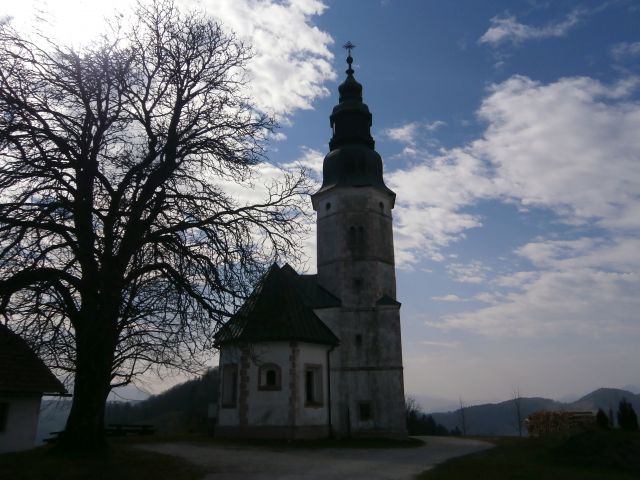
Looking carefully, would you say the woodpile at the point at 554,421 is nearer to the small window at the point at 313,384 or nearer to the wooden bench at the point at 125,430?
the small window at the point at 313,384

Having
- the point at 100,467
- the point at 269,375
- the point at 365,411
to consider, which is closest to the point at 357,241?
the point at 365,411

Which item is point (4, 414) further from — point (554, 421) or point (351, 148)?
point (554, 421)

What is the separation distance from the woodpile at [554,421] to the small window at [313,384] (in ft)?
52.9

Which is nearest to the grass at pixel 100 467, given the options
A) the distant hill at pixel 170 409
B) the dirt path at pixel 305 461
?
the dirt path at pixel 305 461

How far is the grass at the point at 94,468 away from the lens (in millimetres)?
10852

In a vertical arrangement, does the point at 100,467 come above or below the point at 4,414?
below

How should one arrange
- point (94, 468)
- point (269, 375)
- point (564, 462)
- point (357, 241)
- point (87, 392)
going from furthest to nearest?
point (357, 241) < point (269, 375) < point (564, 462) < point (87, 392) < point (94, 468)

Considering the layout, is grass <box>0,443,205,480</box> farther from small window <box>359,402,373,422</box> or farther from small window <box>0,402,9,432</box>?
small window <box>359,402,373,422</box>

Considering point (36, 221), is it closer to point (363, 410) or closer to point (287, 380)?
point (287, 380)

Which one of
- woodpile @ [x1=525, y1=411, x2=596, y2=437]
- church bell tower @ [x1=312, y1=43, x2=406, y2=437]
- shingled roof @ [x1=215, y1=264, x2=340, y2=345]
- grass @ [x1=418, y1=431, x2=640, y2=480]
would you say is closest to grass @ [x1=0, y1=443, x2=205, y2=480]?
grass @ [x1=418, y1=431, x2=640, y2=480]

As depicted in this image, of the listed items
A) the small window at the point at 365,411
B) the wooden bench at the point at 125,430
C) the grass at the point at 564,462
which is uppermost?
the small window at the point at 365,411

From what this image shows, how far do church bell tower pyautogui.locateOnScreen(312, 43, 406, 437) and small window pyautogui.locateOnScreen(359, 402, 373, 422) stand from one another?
5 cm

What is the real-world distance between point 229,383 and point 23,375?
30.6 ft

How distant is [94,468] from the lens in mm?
11695
